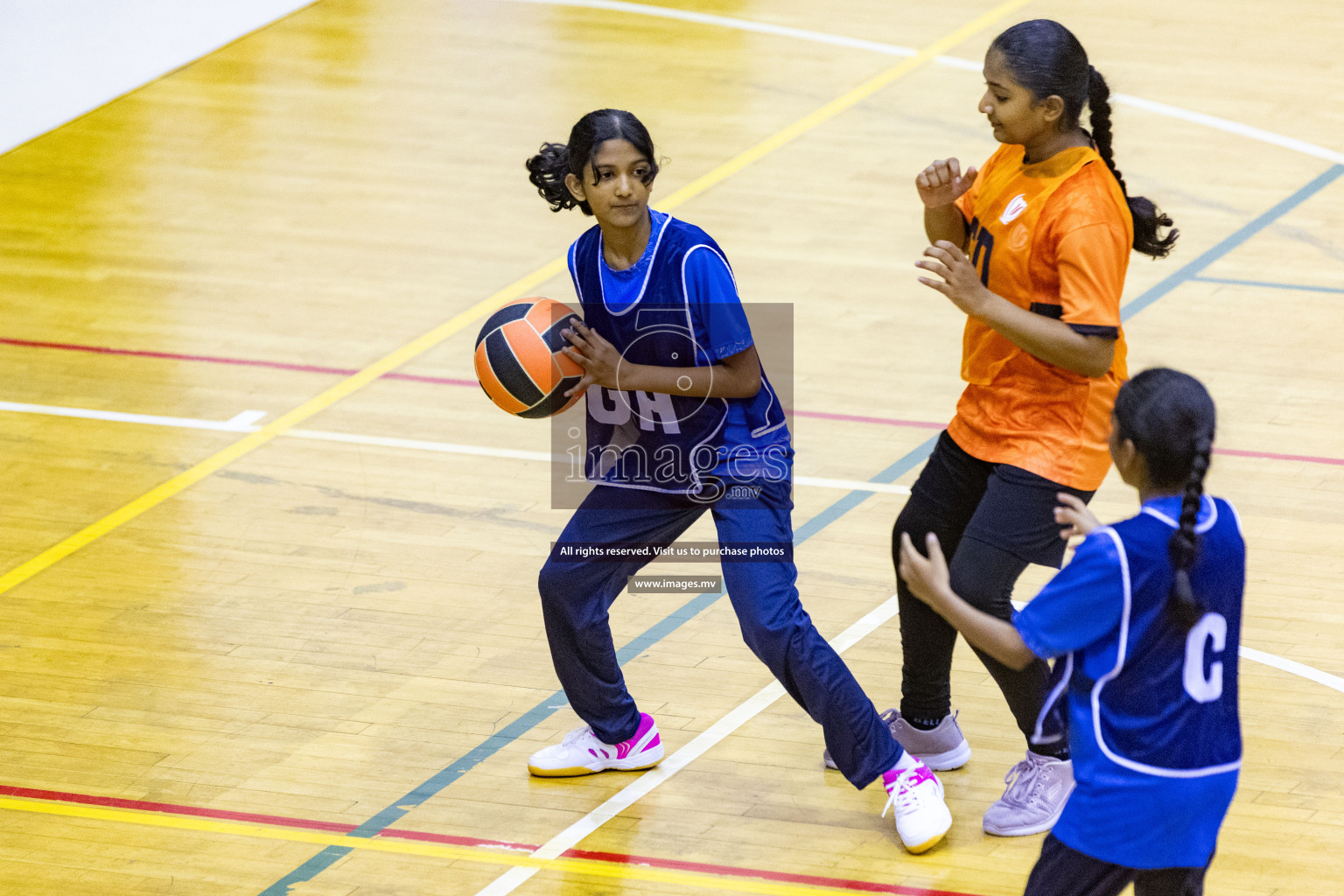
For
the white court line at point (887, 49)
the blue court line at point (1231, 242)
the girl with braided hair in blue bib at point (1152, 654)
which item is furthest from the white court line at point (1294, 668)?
the white court line at point (887, 49)

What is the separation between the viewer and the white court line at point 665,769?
14.6 feet

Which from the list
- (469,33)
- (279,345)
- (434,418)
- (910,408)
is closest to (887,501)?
(910,408)

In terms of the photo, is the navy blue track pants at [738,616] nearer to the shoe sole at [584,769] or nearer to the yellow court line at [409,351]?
the shoe sole at [584,769]

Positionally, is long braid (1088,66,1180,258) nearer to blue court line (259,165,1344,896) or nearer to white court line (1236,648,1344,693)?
white court line (1236,648,1344,693)

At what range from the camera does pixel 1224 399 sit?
719 cm

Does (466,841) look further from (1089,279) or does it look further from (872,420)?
(872,420)

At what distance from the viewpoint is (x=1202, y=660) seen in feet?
10.6

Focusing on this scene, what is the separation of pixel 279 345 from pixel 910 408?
281cm

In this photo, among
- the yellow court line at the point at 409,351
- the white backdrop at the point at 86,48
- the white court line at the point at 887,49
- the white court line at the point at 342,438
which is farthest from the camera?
the white backdrop at the point at 86,48

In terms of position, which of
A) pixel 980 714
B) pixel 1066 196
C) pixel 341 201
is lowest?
pixel 980 714

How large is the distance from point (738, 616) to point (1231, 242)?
520 cm

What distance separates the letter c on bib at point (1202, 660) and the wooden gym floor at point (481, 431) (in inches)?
50.2

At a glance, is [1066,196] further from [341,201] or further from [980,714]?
[341,201]

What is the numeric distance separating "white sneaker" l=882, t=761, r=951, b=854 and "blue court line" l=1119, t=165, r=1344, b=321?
3.76 m
